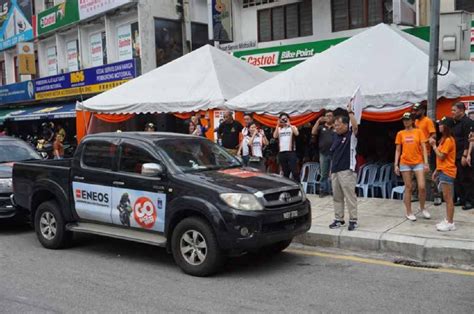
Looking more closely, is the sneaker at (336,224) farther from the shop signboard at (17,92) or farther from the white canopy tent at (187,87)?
the shop signboard at (17,92)

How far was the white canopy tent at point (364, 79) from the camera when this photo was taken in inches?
398

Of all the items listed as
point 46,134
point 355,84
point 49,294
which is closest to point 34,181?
point 49,294

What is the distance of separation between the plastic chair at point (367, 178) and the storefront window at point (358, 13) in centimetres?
602

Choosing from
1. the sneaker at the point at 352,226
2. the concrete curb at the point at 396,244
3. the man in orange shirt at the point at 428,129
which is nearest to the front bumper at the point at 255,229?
the concrete curb at the point at 396,244

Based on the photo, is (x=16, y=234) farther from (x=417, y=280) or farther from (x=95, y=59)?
(x=95, y=59)

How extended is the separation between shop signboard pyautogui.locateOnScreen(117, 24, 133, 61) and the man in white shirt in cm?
1253

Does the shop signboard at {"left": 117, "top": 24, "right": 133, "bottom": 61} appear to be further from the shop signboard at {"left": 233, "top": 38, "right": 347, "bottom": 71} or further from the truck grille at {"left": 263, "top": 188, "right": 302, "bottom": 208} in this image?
the truck grille at {"left": 263, "top": 188, "right": 302, "bottom": 208}

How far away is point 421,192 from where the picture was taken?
812 cm

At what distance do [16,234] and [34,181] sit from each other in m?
1.63

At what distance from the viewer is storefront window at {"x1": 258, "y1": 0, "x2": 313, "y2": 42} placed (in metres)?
17.2

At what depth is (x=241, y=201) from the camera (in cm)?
593

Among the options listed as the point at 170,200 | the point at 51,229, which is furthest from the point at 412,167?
the point at 51,229

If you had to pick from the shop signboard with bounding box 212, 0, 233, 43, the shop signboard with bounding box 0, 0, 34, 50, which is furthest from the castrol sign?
the shop signboard with bounding box 0, 0, 34, 50

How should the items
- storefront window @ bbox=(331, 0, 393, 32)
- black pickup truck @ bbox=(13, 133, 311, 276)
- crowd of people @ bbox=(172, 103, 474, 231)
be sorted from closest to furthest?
black pickup truck @ bbox=(13, 133, 311, 276)
crowd of people @ bbox=(172, 103, 474, 231)
storefront window @ bbox=(331, 0, 393, 32)
